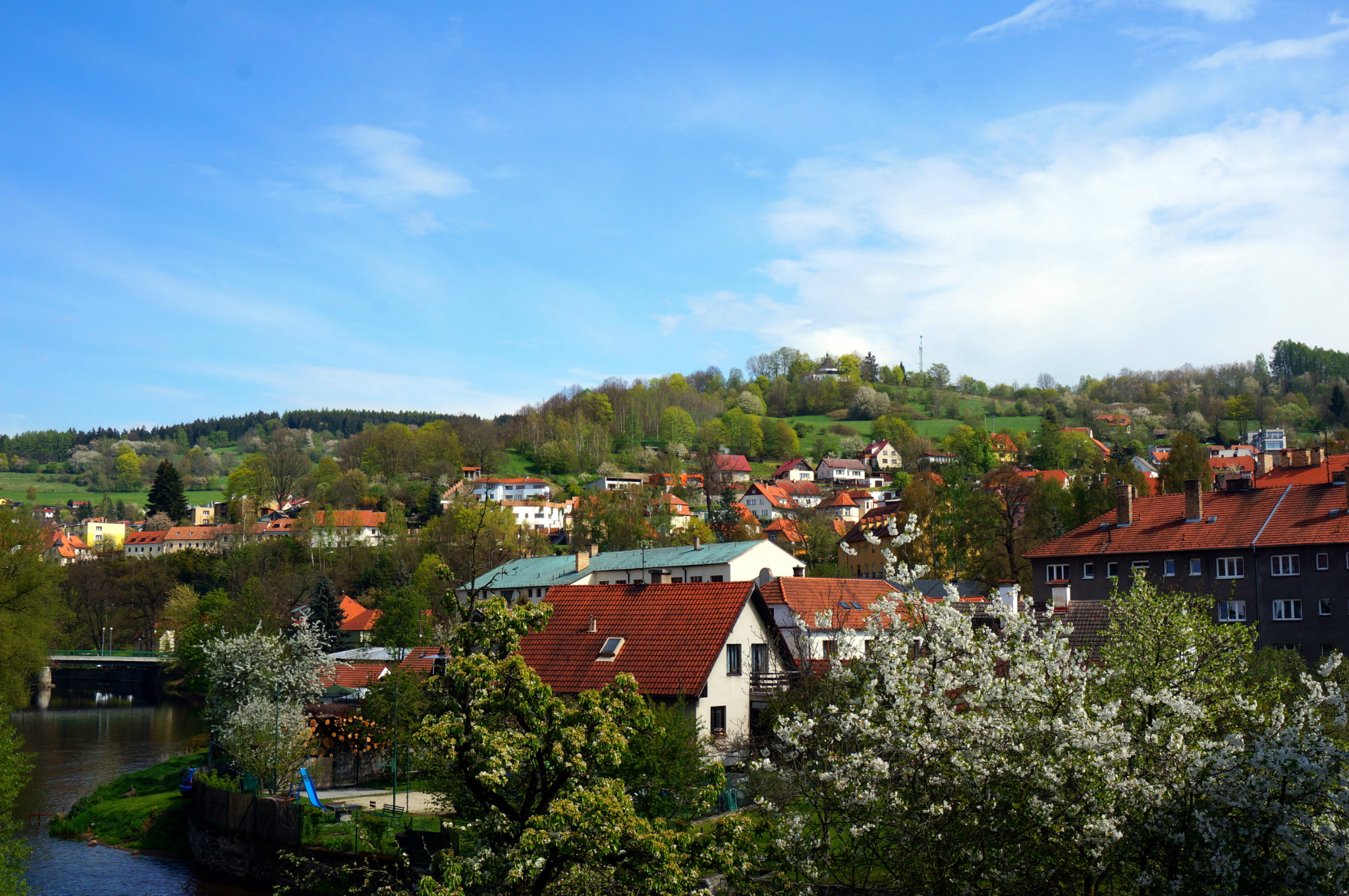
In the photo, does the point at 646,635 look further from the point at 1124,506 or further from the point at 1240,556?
the point at 1124,506

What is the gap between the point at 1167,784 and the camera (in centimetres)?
1166

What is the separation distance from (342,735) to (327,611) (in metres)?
44.3

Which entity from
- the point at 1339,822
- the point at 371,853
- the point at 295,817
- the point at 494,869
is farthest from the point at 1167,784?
the point at 295,817

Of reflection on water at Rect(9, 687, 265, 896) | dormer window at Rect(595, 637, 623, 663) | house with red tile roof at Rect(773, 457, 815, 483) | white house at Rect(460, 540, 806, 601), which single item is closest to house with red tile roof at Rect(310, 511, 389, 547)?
reflection on water at Rect(9, 687, 265, 896)

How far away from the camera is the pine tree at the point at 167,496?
15562 centimetres

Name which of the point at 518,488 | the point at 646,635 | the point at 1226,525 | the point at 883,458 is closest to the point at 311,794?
the point at 646,635

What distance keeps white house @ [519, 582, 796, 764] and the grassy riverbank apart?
12893mm

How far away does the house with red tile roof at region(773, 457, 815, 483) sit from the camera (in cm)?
17543

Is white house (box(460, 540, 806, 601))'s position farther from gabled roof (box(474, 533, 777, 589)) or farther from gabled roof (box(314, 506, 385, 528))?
gabled roof (box(314, 506, 385, 528))

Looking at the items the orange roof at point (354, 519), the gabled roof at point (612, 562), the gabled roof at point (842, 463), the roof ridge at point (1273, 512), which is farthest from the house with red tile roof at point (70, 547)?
the roof ridge at point (1273, 512)

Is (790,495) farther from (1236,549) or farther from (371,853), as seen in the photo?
(371,853)

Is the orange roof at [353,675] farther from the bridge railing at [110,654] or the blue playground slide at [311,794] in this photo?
the bridge railing at [110,654]

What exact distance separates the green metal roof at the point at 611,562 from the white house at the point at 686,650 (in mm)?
27451

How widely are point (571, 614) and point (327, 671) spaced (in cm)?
1441
